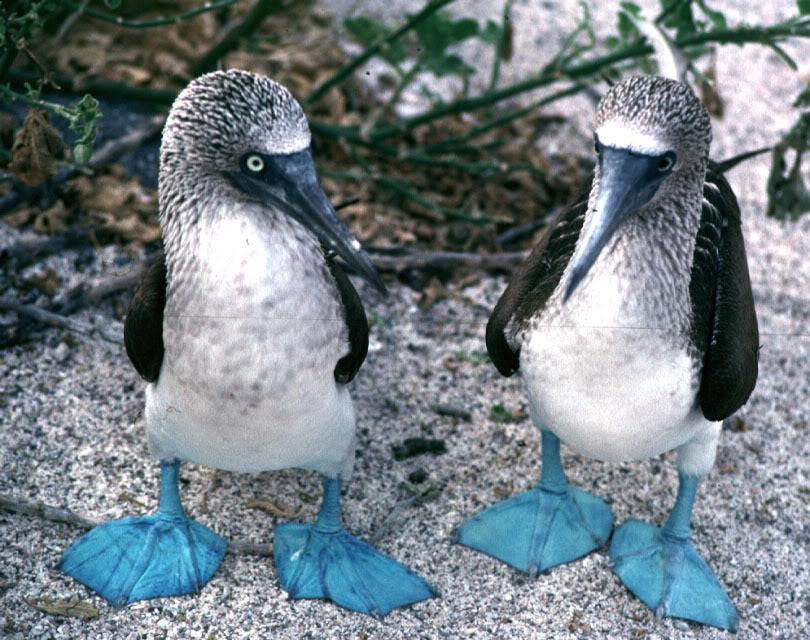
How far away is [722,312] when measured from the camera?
3.39 metres

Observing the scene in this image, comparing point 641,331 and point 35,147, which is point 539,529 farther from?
point 35,147

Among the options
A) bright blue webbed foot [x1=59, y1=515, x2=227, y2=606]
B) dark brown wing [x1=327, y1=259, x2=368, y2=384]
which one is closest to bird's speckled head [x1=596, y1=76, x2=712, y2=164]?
dark brown wing [x1=327, y1=259, x2=368, y2=384]

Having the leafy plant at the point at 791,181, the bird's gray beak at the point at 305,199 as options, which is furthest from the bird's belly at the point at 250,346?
the leafy plant at the point at 791,181

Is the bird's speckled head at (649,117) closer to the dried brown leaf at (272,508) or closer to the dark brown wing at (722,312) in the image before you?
the dark brown wing at (722,312)

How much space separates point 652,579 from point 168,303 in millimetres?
1734

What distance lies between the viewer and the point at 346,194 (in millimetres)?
5426

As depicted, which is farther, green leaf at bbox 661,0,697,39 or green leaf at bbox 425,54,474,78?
green leaf at bbox 425,54,474,78

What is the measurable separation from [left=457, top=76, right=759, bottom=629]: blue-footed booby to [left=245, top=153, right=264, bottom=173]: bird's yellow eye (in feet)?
2.83

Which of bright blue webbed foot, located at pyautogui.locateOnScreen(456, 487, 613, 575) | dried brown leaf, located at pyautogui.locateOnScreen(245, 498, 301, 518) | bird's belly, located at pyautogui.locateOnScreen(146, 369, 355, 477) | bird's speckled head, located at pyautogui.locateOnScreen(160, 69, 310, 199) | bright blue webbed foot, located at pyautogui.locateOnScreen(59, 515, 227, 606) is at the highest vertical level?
bird's speckled head, located at pyautogui.locateOnScreen(160, 69, 310, 199)

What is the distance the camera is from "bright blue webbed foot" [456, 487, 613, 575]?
12.0ft

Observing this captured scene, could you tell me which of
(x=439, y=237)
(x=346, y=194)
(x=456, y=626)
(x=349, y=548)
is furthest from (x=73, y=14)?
(x=456, y=626)

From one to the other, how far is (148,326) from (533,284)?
3.95 feet

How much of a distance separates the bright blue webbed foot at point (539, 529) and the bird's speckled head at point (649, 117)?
1.30 m

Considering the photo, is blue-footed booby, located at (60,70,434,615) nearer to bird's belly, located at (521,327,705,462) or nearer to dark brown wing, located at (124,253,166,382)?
dark brown wing, located at (124,253,166,382)
